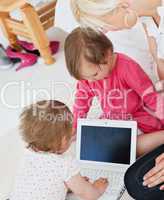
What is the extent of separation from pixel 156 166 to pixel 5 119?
0.83 m

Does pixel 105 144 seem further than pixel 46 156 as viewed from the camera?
Yes

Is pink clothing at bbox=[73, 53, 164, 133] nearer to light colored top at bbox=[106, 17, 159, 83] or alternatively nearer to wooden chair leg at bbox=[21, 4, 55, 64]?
light colored top at bbox=[106, 17, 159, 83]

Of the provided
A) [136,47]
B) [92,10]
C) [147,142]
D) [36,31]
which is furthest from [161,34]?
[36,31]

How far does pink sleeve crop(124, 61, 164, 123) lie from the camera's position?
1.25 metres

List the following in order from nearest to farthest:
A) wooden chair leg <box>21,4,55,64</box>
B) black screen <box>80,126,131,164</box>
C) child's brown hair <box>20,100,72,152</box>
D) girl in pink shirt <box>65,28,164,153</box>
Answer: child's brown hair <box>20,100,72,152</box> → girl in pink shirt <box>65,28,164,153</box> → black screen <box>80,126,131,164</box> → wooden chair leg <box>21,4,55,64</box>

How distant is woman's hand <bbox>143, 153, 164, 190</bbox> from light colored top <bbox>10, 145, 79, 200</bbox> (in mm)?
219

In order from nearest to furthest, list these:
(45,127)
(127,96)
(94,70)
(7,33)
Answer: (45,127)
(94,70)
(127,96)
(7,33)

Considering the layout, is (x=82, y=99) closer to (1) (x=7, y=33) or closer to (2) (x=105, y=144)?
(2) (x=105, y=144)

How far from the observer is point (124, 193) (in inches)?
50.1

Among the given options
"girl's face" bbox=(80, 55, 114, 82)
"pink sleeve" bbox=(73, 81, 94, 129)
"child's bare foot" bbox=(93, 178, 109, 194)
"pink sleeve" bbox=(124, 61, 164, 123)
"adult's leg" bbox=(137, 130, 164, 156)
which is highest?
"girl's face" bbox=(80, 55, 114, 82)

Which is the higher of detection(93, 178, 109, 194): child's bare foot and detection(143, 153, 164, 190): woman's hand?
detection(143, 153, 164, 190): woman's hand

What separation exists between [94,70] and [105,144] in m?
0.28

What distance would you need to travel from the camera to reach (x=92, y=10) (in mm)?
1356

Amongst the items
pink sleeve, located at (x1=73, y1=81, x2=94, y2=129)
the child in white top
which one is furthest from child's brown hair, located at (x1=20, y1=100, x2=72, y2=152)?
pink sleeve, located at (x1=73, y1=81, x2=94, y2=129)
